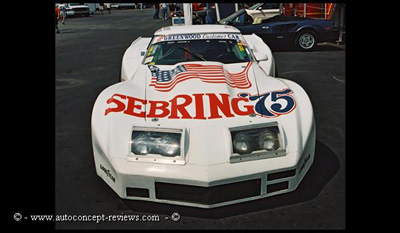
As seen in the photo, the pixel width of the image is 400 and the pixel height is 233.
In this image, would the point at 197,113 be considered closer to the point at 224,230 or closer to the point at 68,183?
the point at 224,230

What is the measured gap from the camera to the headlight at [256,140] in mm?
3117

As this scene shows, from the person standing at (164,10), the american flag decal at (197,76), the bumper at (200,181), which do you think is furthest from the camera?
the person standing at (164,10)

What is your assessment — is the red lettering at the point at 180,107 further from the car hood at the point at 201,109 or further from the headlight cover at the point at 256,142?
the headlight cover at the point at 256,142

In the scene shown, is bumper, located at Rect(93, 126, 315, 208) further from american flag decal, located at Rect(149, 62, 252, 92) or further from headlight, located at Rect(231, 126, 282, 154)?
american flag decal, located at Rect(149, 62, 252, 92)

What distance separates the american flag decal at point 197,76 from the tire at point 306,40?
22.9 feet

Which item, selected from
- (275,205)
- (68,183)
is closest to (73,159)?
(68,183)

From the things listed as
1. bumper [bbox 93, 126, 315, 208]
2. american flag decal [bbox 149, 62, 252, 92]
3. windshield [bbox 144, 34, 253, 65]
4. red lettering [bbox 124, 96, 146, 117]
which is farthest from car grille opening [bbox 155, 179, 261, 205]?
windshield [bbox 144, 34, 253, 65]

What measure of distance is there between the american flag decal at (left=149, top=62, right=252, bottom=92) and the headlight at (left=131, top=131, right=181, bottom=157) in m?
0.79

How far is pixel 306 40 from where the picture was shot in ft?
35.9

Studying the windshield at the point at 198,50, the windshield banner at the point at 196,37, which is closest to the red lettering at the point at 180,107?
the windshield at the point at 198,50

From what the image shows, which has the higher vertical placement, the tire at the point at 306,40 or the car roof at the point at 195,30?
the tire at the point at 306,40

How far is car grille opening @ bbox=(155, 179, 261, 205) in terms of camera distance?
298 cm

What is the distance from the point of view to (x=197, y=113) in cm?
340

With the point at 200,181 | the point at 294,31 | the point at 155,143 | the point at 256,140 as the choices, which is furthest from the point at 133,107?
the point at 294,31
